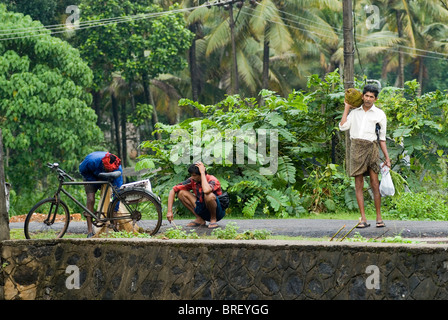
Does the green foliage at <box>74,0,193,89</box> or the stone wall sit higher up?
the green foliage at <box>74,0,193,89</box>

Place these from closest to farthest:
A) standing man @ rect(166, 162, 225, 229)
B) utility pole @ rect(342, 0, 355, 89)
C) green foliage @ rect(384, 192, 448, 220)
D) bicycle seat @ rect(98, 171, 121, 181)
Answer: bicycle seat @ rect(98, 171, 121, 181), standing man @ rect(166, 162, 225, 229), green foliage @ rect(384, 192, 448, 220), utility pole @ rect(342, 0, 355, 89)

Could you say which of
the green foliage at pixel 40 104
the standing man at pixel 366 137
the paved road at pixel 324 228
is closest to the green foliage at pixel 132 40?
the green foliage at pixel 40 104

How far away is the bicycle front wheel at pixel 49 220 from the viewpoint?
9.81 metres

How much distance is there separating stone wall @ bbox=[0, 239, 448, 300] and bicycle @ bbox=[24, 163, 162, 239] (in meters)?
1.14

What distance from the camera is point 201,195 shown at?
429 inches

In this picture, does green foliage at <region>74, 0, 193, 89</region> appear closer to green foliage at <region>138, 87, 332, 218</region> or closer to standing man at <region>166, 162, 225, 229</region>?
green foliage at <region>138, 87, 332, 218</region>

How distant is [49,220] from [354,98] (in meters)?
4.20

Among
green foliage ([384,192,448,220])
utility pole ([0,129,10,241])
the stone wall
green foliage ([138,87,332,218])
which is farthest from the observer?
green foliage ([138,87,332,218])

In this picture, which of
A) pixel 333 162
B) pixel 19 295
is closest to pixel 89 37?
pixel 333 162

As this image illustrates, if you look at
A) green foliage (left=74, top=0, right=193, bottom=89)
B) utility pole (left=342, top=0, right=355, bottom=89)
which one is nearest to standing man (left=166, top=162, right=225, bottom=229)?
utility pole (left=342, top=0, right=355, bottom=89)

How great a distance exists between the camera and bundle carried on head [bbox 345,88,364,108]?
998 cm

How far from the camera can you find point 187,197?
11.1m

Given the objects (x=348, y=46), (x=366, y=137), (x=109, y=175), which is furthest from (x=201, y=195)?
(x=348, y=46)
